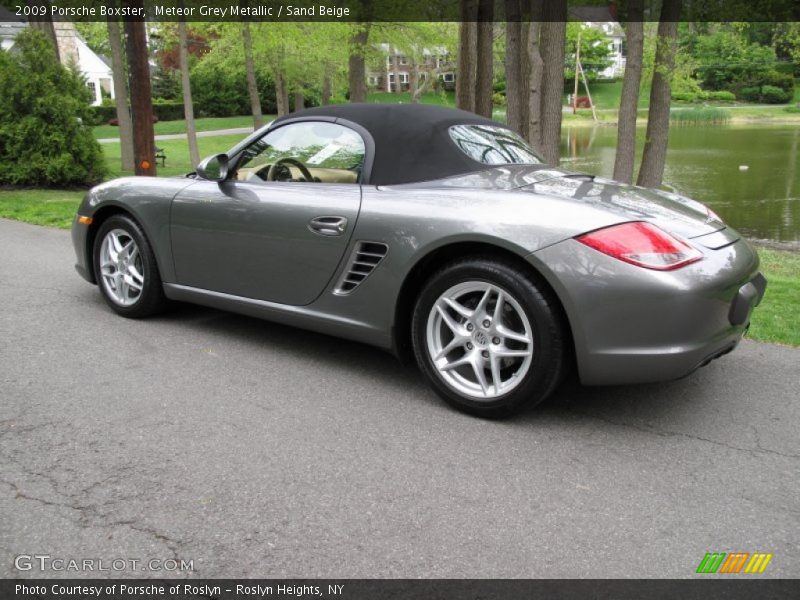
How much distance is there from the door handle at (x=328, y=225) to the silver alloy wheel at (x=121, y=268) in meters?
1.62

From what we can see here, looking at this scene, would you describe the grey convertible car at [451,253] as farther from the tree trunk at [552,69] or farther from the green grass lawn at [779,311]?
the tree trunk at [552,69]

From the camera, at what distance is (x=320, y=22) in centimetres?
1719

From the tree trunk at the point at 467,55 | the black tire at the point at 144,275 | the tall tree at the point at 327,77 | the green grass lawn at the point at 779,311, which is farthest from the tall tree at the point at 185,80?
the green grass lawn at the point at 779,311

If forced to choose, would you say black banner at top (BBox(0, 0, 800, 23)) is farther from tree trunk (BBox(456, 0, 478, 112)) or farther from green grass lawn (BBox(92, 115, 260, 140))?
green grass lawn (BBox(92, 115, 260, 140))

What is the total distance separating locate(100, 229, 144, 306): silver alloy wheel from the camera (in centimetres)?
486

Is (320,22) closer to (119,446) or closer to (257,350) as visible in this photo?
(257,350)

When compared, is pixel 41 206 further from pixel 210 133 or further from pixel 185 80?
pixel 210 133

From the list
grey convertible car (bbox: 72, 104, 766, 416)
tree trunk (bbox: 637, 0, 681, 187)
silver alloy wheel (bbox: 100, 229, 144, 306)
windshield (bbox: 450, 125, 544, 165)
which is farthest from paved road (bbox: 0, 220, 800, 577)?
tree trunk (bbox: 637, 0, 681, 187)

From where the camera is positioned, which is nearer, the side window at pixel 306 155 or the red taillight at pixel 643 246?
the red taillight at pixel 643 246

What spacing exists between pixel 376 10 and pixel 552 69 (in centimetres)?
766

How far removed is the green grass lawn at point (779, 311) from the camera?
15.3ft

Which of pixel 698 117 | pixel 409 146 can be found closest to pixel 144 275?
pixel 409 146
